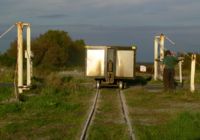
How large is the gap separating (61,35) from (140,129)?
215 ft

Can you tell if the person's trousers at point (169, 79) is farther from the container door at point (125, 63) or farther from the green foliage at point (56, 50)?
the green foliage at point (56, 50)

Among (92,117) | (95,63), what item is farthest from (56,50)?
(92,117)

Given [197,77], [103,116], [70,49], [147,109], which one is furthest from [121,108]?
[70,49]

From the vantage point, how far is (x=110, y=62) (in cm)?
3197

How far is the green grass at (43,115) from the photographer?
14.8 m

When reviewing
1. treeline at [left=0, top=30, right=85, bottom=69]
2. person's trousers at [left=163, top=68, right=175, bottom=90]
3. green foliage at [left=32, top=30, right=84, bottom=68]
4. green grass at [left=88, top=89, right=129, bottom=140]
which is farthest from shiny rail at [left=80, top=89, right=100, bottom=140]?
green foliage at [left=32, top=30, right=84, bottom=68]

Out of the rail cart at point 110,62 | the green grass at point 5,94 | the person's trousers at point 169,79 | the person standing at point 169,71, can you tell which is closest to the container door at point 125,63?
the rail cart at point 110,62

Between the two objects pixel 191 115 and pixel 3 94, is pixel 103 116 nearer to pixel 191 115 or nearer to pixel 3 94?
pixel 191 115

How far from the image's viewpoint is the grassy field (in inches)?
570

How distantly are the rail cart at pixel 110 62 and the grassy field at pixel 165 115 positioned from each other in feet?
13.3

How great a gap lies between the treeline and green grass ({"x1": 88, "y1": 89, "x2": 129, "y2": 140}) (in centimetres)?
4311

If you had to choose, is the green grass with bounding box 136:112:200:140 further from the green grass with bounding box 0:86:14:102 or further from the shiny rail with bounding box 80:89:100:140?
the green grass with bounding box 0:86:14:102

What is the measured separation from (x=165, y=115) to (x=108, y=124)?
2970 mm

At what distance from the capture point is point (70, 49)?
77875 mm
